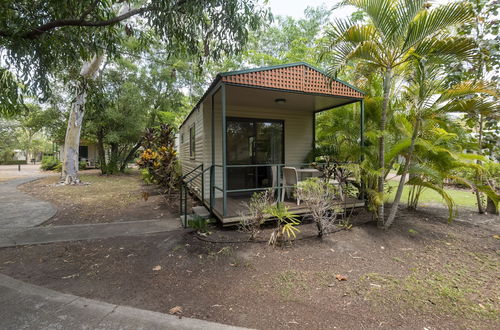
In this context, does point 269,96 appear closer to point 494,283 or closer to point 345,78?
point 494,283

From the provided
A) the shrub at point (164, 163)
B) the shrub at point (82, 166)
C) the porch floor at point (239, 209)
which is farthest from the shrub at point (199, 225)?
the shrub at point (82, 166)

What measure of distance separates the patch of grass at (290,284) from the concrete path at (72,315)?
78cm

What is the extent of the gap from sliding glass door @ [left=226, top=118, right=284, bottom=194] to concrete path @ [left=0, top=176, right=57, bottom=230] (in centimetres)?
458

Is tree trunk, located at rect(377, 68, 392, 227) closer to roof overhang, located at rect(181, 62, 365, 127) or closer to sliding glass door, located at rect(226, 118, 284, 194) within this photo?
roof overhang, located at rect(181, 62, 365, 127)

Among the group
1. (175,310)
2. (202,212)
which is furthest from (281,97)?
(175,310)

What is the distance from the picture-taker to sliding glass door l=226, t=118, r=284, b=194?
6.53 meters

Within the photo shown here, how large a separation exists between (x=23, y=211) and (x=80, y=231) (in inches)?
121

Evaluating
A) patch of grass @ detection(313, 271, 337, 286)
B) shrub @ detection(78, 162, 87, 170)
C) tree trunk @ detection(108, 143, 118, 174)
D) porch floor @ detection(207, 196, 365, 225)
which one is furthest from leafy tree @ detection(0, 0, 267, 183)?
shrub @ detection(78, 162, 87, 170)

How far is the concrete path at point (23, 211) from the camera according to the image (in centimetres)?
522

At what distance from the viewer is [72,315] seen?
7.41 ft

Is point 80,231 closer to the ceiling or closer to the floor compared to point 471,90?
closer to the floor

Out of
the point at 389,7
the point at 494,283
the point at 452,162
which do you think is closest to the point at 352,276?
the point at 494,283

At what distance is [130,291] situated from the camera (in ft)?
8.82

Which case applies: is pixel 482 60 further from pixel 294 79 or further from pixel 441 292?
pixel 441 292
